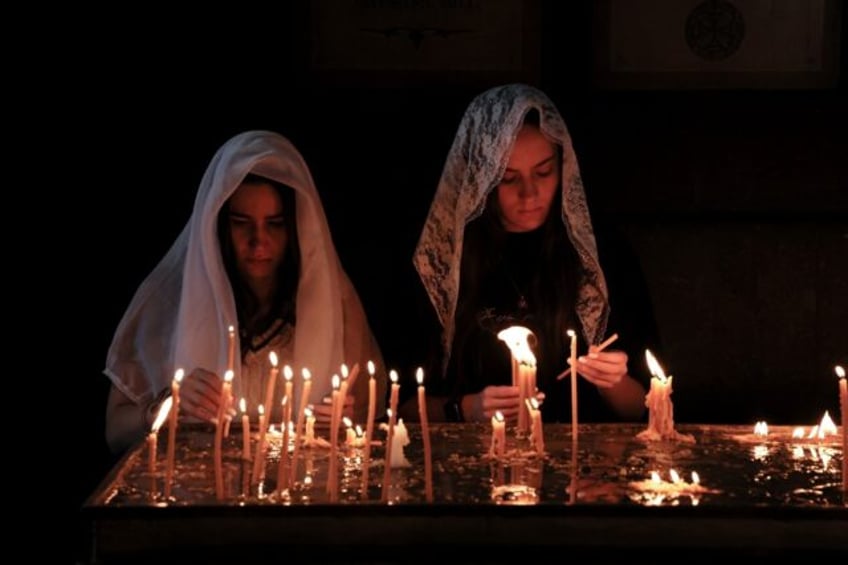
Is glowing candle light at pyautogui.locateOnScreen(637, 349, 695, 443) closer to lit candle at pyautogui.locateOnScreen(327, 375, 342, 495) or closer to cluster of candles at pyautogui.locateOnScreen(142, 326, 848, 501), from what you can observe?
cluster of candles at pyautogui.locateOnScreen(142, 326, 848, 501)

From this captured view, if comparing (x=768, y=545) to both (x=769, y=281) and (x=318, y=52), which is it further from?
(x=318, y=52)

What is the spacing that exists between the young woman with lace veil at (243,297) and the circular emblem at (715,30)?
1.48 m

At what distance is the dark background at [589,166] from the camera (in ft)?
16.0

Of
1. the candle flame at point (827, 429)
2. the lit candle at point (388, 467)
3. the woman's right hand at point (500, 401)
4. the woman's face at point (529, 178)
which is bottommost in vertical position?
the lit candle at point (388, 467)

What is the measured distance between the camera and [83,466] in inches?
201

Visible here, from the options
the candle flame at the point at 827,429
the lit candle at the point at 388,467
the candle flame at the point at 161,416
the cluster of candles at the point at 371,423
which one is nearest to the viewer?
the lit candle at the point at 388,467

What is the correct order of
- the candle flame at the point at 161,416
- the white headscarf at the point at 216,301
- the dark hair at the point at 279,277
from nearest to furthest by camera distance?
the candle flame at the point at 161,416 → the white headscarf at the point at 216,301 → the dark hair at the point at 279,277

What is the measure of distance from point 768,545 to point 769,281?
2481mm

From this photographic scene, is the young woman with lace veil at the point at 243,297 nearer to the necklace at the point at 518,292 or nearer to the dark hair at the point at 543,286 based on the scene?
the dark hair at the point at 543,286

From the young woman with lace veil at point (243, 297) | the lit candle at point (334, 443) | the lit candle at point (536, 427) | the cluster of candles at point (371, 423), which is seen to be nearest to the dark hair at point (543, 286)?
the young woman with lace veil at point (243, 297)

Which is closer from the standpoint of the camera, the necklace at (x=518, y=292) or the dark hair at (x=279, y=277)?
the dark hair at (x=279, y=277)

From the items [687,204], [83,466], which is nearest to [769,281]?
[687,204]

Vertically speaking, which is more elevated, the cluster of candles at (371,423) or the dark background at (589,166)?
the dark background at (589,166)

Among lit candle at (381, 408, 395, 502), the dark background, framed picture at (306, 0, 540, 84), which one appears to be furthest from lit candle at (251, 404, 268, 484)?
framed picture at (306, 0, 540, 84)
